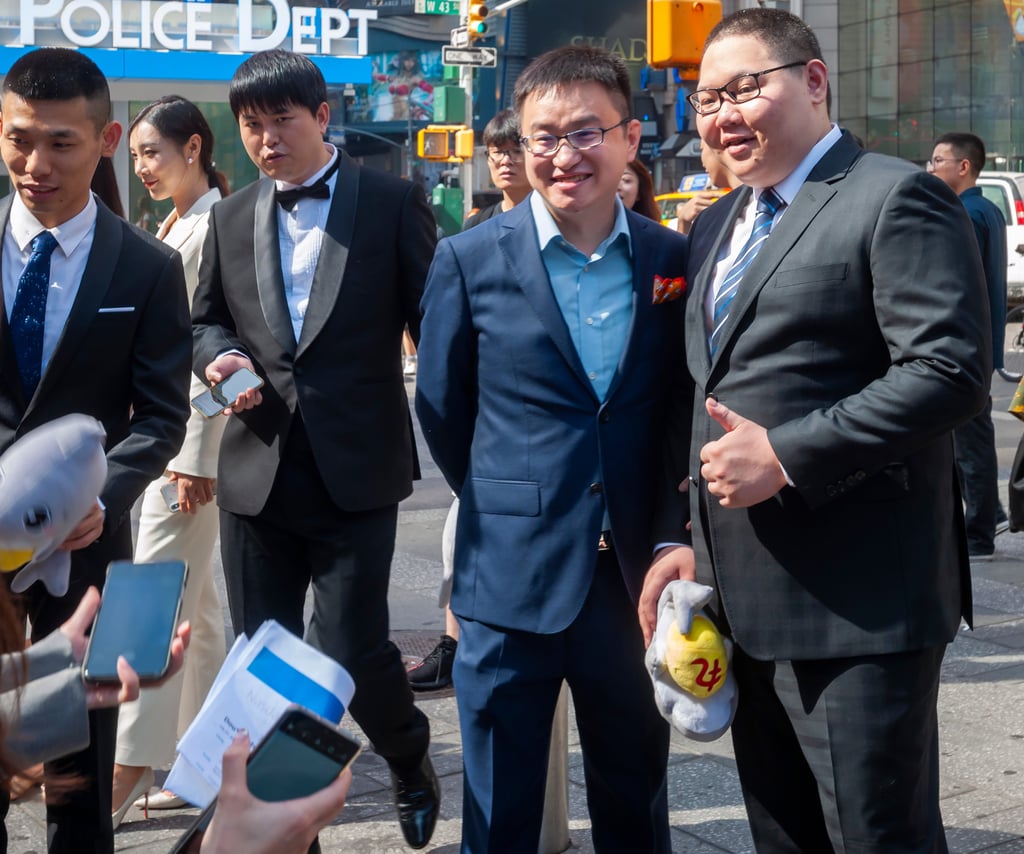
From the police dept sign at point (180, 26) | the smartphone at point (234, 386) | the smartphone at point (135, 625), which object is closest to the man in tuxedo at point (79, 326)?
the smartphone at point (234, 386)

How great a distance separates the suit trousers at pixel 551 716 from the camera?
3328 millimetres

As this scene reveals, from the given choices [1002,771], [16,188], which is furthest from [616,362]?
[1002,771]

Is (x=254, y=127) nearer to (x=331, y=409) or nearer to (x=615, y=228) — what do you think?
(x=331, y=409)

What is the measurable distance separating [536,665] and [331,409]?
1.22 m

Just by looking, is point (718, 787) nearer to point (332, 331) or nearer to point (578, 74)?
point (332, 331)

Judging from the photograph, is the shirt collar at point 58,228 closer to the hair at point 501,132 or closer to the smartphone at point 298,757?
the smartphone at point 298,757

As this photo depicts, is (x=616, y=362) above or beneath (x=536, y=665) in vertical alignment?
above

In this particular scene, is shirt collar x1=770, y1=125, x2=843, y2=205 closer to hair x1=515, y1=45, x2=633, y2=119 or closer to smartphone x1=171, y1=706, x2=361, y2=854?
hair x1=515, y1=45, x2=633, y2=119

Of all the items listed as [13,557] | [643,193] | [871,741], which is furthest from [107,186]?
[871,741]

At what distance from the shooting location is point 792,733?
3127mm

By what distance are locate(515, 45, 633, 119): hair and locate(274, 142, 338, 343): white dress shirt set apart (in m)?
0.99

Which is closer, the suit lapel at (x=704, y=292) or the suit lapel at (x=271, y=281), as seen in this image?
the suit lapel at (x=704, y=292)

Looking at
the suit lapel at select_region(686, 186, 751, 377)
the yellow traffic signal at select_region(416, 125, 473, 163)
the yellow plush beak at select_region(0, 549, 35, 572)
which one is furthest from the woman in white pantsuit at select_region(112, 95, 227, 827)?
the yellow traffic signal at select_region(416, 125, 473, 163)

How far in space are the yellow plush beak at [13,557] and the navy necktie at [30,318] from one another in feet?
4.12
